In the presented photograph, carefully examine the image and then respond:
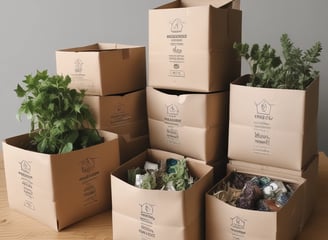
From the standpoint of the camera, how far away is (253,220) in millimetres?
1002

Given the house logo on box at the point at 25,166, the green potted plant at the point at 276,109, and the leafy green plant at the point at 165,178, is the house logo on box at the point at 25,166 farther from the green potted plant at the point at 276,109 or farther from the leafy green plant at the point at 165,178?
A: the green potted plant at the point at 276,109

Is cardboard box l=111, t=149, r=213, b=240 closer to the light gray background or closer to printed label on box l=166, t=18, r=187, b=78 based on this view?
printed label on box l=166, t=18, r=187, b=78

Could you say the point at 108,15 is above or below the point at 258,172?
above

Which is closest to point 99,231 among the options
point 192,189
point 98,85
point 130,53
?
point 192,189

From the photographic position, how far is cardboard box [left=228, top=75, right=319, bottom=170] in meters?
1.12

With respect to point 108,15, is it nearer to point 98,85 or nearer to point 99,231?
point 98,85

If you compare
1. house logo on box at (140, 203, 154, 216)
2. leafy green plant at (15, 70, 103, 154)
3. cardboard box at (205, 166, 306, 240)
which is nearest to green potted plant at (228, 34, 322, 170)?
cardboard box at (205, 166, 306, 240)

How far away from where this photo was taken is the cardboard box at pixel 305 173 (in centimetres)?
119

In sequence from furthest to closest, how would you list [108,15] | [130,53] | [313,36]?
[108,15]
[313,36]
[130,53]

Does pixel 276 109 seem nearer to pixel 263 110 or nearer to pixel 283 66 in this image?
pixel 263 110

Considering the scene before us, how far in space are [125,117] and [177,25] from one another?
0.40 meters

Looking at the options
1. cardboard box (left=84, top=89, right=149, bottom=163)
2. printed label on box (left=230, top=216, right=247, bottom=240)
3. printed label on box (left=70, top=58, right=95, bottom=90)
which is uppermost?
printed label on box (left=70, top=58, right=95, bottom=90)

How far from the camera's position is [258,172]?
124cm

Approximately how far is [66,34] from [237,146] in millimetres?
1213
